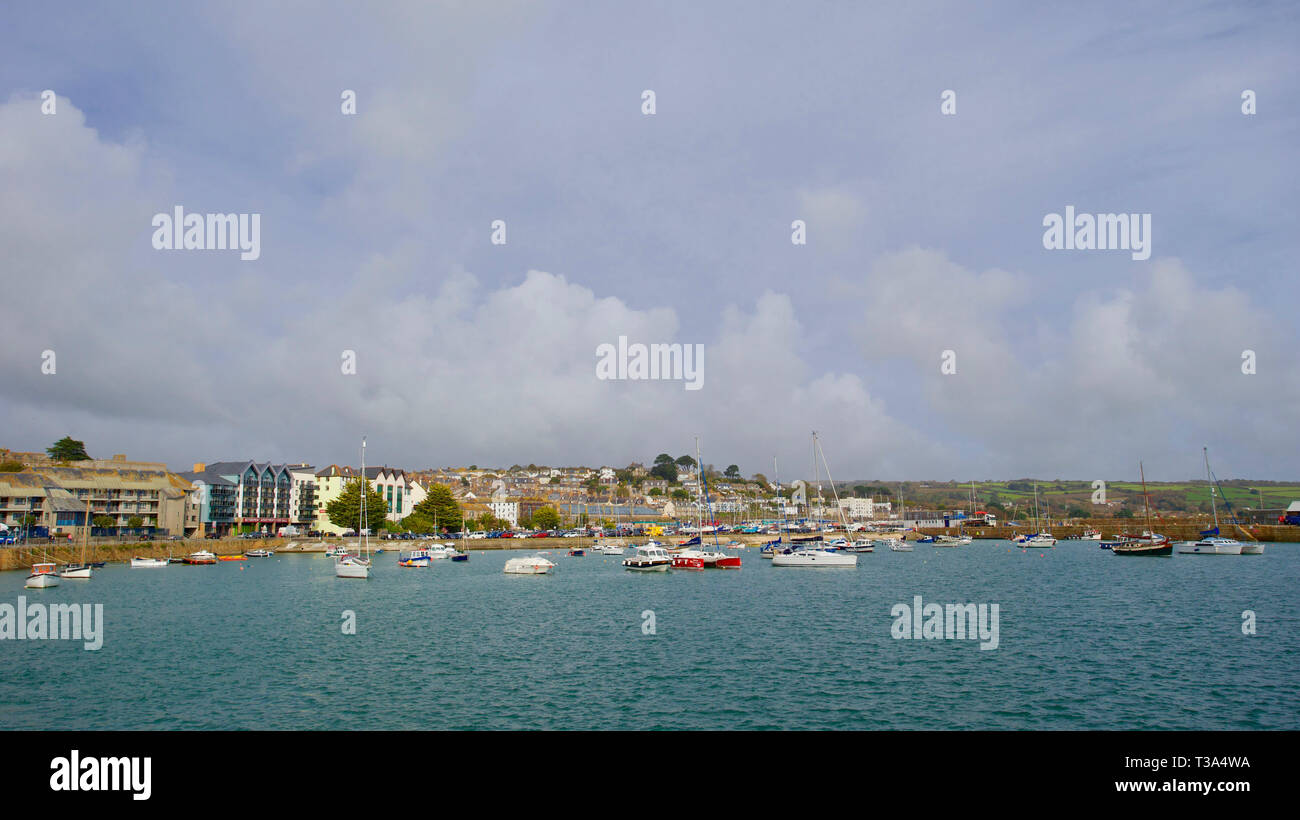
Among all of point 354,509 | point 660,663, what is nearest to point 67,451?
point 354,509

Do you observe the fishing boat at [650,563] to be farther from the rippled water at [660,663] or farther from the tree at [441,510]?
the tree at [441,510]

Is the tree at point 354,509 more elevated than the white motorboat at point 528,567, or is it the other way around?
the tree at point 354,509

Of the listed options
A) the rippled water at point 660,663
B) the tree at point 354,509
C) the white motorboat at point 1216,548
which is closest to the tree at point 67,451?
the tree at point 354,509

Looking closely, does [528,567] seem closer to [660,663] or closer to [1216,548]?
[660,663]

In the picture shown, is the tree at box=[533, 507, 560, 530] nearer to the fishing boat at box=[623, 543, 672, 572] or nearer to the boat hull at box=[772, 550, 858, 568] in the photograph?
the fishing boat at box=[623, 543, 672, 572]

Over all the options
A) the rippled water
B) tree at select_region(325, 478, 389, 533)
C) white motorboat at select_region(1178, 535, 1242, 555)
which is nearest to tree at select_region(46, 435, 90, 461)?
tree at select_region(325, 478, 389, 533)

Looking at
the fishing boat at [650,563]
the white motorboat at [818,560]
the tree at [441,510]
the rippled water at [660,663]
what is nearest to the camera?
the rippled water at [660,663]
